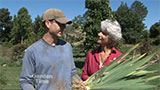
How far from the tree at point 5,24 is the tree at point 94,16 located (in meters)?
37.0

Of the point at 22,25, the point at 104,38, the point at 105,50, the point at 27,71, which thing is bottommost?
the point at 27,71

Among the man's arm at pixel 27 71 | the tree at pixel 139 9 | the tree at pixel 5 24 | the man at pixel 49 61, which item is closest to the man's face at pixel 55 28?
the man at pixel 49 61

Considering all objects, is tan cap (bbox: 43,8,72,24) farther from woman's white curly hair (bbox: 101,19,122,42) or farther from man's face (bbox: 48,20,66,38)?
woman's white curly hair (bbox: 101,19,122,42)

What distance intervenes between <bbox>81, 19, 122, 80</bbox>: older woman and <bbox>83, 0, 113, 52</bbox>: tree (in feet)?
29.6

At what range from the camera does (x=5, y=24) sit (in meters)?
47.1

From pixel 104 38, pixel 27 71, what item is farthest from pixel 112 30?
pixel 27 71

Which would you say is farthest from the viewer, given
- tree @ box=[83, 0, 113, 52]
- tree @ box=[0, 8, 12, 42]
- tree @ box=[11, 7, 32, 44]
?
tree @ box=[0, 8, 12, 42]

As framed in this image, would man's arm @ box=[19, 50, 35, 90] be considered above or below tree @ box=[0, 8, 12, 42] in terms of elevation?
below

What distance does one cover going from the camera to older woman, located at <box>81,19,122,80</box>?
2766 millimetres

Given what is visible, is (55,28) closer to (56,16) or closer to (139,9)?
(56,16)

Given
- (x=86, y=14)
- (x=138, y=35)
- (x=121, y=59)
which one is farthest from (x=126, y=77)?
(x=138, y=35)

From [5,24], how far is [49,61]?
48.5m

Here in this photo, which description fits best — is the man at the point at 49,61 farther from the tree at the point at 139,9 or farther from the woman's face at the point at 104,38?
the tree at the point at 139,9

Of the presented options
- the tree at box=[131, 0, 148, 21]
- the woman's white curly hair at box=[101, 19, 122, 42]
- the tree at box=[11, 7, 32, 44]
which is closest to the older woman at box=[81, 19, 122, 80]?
the woman's white curly hair at box=[101, 19, 122, 42]
